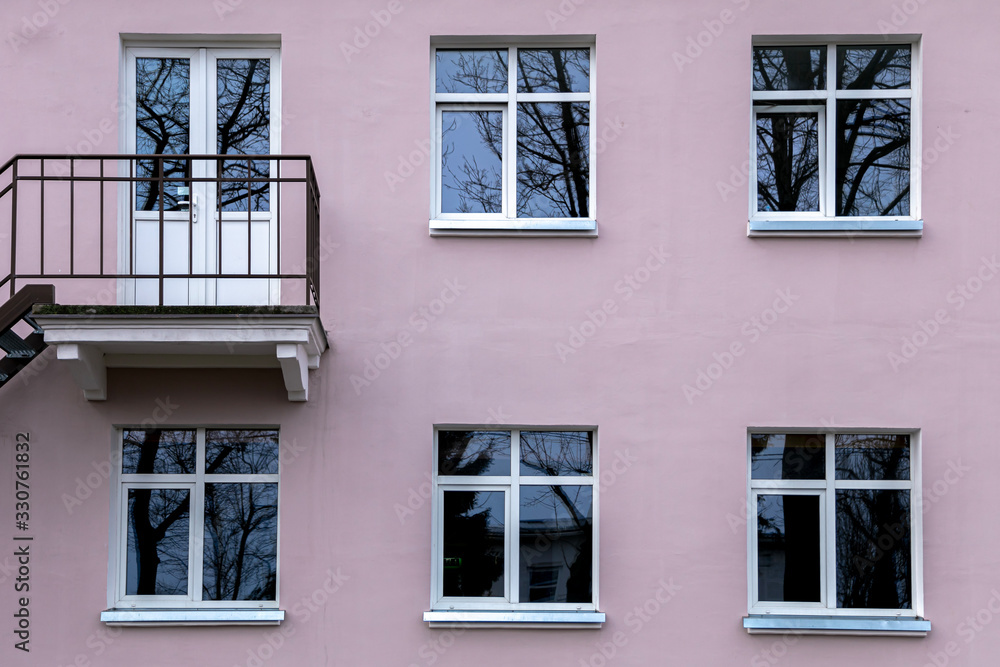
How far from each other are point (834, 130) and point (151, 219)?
5403mm

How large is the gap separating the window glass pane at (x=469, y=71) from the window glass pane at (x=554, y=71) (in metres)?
0.17

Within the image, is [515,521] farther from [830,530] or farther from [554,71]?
[554,71]

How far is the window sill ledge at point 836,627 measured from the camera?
309 inches

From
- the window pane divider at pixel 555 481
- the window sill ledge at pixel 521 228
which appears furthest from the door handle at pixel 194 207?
the window pane divider at pixel 555 481

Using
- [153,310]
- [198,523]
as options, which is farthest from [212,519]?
[153,310]

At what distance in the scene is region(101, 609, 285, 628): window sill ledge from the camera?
7871mm

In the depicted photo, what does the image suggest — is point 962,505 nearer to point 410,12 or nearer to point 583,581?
point 583,581

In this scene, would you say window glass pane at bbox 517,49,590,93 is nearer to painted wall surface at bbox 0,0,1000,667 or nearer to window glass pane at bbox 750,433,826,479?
painted wall surface at bbox 0,0,1000,667

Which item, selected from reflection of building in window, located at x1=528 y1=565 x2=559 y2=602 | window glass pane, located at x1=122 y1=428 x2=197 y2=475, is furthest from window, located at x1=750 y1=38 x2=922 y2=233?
window glass pane, located at x1=122 y1=428 x2=197 y2=475

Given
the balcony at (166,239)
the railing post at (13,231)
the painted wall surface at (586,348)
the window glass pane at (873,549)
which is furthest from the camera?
the window glass pane at (873,549)

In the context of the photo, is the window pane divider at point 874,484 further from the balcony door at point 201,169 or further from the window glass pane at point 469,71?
the balcony door at point 201,169

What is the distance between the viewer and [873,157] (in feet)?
27.8

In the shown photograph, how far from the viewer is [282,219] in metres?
8.28

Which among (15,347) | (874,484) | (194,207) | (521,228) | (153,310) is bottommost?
(874,484)
